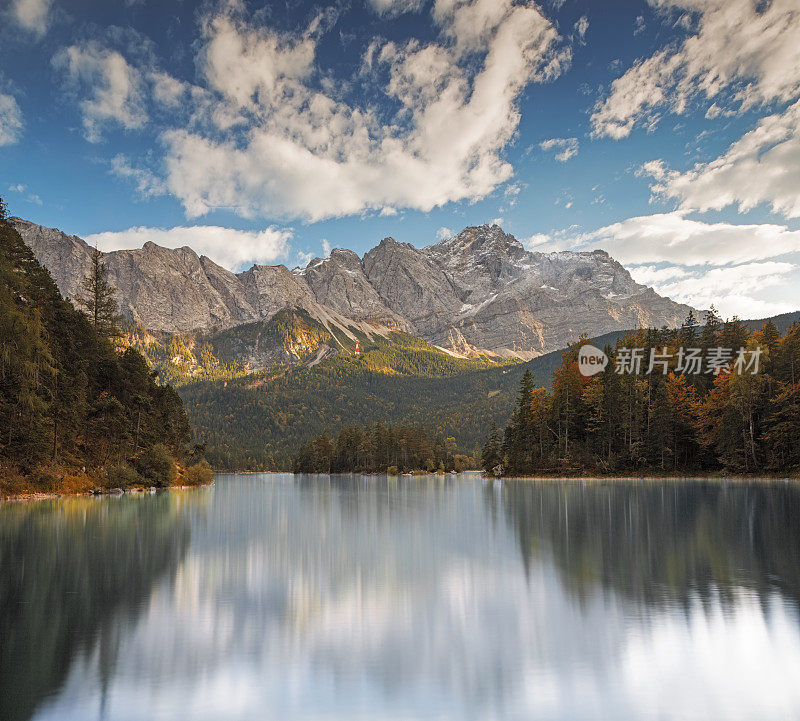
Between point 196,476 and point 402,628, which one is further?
point 196,476

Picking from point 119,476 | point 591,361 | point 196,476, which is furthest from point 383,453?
point 119,476

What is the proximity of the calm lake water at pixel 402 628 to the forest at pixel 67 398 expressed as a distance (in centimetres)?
2164

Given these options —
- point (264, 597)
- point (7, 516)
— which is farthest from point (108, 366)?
point (264, 597)

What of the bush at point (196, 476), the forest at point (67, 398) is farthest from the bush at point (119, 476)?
the bush at point (196, 476)

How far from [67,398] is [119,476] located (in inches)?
495

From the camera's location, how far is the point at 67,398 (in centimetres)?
5297

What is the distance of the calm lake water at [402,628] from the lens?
7879 mm

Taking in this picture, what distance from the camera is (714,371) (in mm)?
88312

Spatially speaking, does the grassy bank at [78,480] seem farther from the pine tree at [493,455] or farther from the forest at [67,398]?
the pine tree at [493,455]

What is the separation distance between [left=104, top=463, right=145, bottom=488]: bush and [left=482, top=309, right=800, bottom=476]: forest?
193 feet

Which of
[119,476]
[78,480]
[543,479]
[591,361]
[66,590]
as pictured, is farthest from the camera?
[591,361]

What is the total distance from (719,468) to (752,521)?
62.0m

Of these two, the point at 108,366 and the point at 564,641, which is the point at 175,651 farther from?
the point at 108,366

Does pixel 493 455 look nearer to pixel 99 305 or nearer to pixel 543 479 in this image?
pixel 543 479
